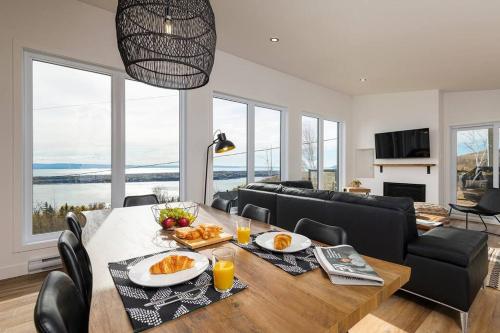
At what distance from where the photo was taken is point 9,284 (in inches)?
98.3

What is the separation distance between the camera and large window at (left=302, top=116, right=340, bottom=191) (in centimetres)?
Result: 588

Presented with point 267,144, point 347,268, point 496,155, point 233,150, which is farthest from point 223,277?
point 496,155

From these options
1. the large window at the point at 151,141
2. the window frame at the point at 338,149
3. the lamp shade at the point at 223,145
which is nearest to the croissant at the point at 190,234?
the lamp shade at the point at 223,145

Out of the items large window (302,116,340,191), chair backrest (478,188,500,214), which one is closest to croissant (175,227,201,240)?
large window (302,116,340,191)

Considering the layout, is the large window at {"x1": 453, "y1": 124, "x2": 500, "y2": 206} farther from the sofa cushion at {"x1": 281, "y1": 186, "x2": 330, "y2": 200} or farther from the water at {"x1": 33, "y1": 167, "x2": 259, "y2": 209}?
the water at {"x1": 33, "y1": 167, "x2": 259, "y2": 209}

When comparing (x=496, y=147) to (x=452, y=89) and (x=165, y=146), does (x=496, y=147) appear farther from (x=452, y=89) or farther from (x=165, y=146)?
(x=165, y=146)

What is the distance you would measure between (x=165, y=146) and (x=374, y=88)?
4904mm

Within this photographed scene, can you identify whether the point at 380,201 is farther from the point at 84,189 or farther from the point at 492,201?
the point at 492,201

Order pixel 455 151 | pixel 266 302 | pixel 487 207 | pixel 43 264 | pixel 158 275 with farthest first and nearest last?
1. pixel 455 151
2. pixel 487 207
3. pixel 43 264
4. pixel 158 275
5. pixel 266 302

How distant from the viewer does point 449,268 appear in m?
1.96

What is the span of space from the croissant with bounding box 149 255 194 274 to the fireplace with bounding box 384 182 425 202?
242 inches

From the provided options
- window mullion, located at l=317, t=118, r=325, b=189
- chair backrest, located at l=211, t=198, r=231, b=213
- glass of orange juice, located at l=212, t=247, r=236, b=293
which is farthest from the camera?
window mullion, located at l=317, t=118, r=325, b=189

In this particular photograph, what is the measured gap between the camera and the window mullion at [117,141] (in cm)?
330

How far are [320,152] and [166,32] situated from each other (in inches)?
210
